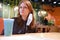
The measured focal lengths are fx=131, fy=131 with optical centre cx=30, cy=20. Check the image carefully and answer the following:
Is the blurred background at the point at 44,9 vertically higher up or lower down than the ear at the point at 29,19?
higher up

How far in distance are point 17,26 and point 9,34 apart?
0.48 ft

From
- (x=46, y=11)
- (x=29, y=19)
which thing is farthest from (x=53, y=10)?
(x=29, y=19)

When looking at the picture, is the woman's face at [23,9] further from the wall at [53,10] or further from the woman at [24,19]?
the wall at [53,10]

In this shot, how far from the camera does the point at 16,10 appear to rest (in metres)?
1.41

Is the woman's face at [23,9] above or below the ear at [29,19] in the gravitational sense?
above

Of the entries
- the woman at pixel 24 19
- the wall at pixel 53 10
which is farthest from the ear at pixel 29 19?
the wall at pixel 53 10

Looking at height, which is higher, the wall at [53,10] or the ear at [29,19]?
the wall at [53,10]

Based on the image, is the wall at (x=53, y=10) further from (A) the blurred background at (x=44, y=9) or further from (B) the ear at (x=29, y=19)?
(B) the ear at (x=29, y=19)

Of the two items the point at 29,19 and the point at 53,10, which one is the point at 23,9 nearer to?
the point at 29,19

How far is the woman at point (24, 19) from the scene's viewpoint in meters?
1.42

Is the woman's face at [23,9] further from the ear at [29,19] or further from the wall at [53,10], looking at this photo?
the wall at [53,10]

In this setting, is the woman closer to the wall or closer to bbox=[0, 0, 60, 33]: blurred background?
bbox=[0, 0, 60, 33]: blurred background

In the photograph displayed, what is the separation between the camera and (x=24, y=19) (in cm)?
Answer: 144

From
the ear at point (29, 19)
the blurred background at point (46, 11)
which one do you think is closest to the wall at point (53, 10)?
the blurred background at point (46, 11)
